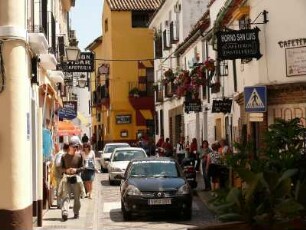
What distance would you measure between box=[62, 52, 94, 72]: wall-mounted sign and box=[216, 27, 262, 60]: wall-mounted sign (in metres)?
7.21

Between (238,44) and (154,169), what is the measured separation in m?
3.87

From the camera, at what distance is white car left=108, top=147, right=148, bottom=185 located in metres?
24.9

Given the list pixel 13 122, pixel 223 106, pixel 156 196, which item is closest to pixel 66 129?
pixel 223 106

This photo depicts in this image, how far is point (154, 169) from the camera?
16828mm

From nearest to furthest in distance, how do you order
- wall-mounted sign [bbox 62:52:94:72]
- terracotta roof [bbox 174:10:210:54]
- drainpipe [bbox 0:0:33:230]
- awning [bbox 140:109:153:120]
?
drainpipe [bbox 0:0:33:230]
wall-mounted sign [bbox 62:52:94:72]
terracotta roof [bbox 174:10:210:54]
awning [bbox 140:109:153:120]

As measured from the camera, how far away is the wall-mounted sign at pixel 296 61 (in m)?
17.6

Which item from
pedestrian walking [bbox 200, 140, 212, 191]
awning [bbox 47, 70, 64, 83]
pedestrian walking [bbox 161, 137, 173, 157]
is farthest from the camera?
pedestrian walking [bbox 161, 137, 173, 157]

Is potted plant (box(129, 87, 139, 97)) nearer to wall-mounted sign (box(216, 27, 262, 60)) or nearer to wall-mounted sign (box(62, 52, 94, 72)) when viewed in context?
wall-mounted sign (box(62, 52, 94, 72))

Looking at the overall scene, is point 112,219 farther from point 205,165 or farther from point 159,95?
point 159,95

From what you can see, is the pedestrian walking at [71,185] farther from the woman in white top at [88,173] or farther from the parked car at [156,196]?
the woman in white top at [88,173]

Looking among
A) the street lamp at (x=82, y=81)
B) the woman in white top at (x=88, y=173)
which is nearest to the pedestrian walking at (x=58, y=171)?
the woman in white top at (x=88, y=173)

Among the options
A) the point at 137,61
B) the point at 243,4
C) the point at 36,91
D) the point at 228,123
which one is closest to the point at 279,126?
the point at 36,91

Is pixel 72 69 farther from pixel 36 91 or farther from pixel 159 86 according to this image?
pixel 159 86

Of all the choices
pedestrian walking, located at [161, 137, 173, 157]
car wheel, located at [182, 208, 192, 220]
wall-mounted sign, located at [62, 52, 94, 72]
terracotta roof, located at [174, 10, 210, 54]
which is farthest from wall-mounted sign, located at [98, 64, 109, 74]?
car wheel, located at [182, 208, 192, 220]
